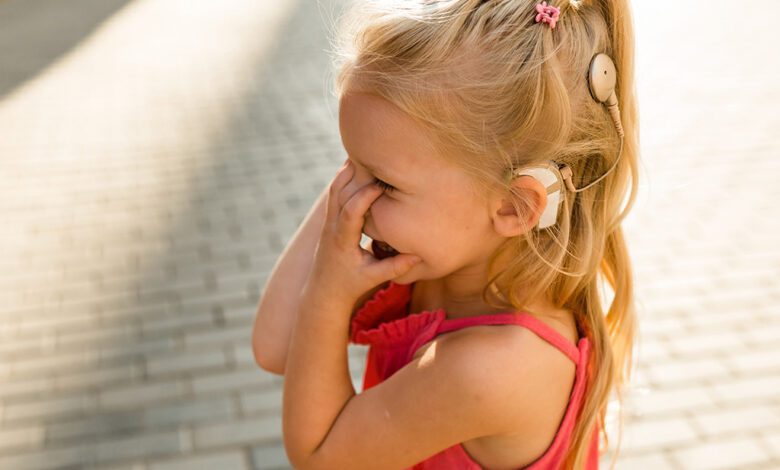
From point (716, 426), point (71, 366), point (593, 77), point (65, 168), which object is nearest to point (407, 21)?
point (593, 77)

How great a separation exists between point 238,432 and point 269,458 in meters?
0.16

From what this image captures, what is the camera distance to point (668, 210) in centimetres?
452

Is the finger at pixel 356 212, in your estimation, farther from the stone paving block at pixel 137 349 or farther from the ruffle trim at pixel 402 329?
the stone paving block at pixel 137 349

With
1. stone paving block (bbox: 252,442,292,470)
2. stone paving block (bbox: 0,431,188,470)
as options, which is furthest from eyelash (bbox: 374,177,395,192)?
stone paving block (bbox: 0,431,188,470)

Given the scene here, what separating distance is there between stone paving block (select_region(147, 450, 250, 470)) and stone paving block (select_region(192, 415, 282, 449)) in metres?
0.05

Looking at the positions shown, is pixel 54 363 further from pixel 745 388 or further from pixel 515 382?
pixel 745 388

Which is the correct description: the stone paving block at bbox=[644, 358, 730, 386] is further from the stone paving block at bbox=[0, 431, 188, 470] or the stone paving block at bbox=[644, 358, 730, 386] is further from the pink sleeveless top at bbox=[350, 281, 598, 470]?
the stone paving block at bbox=[0, 431, 188, 470]

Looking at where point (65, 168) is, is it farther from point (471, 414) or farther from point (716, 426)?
point (471, 414)

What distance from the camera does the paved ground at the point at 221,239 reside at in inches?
116

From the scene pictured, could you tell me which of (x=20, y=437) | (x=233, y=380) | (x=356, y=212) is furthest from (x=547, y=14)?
(x=20, y=437)

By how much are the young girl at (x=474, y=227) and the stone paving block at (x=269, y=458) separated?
44.6 inches

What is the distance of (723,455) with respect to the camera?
285 cm

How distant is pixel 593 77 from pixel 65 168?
419 centimetres

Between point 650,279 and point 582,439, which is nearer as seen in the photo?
point 582,439
